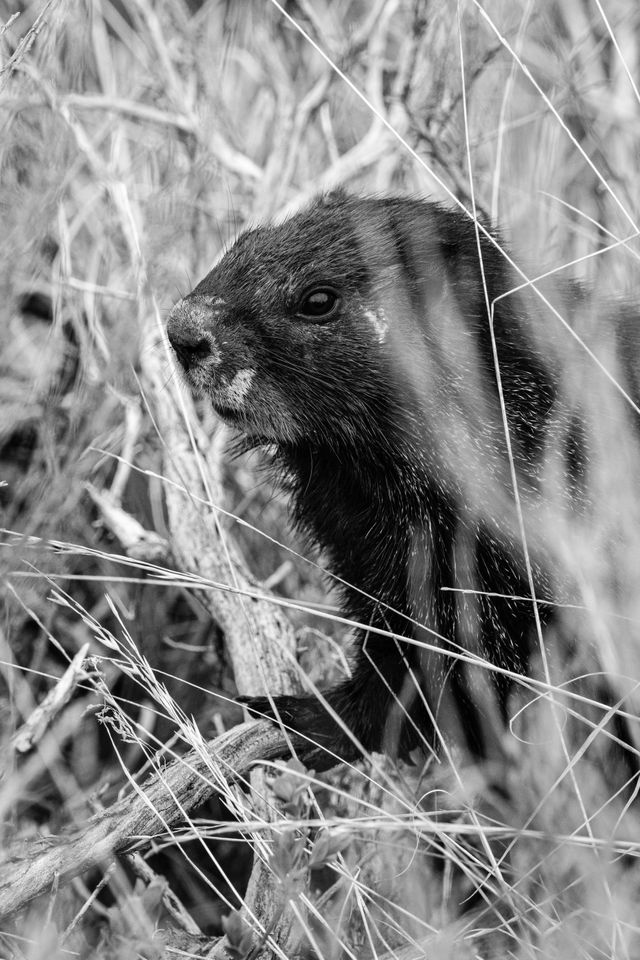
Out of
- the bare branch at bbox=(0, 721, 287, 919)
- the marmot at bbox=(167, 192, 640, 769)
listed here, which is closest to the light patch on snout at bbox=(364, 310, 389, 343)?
the marmot at bbox=(167, 192, 640, 769)

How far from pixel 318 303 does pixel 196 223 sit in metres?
2.22

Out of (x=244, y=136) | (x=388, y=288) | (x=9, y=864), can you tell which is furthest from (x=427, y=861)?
(x=244, y=136)

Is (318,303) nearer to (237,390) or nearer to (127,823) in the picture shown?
(237,390)

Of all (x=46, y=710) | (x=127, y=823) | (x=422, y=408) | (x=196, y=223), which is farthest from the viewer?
(x=196, y=223)

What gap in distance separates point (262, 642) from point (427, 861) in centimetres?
91

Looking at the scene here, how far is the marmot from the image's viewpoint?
290 cm

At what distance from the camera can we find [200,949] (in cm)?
280

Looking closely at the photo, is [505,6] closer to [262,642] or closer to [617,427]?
[617,427]

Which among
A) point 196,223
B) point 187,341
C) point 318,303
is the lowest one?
point 187,341

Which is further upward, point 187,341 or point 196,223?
point 196,223

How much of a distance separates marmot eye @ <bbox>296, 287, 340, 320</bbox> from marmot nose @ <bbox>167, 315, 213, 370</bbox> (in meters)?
0.29

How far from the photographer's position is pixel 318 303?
3.02 meters

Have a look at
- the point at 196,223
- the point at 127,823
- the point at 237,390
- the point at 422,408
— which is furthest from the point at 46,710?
the point at 196,223

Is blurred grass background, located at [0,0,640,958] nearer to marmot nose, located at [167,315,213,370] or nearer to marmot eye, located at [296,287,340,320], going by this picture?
marmot eye, located at [296,287,340,320]
